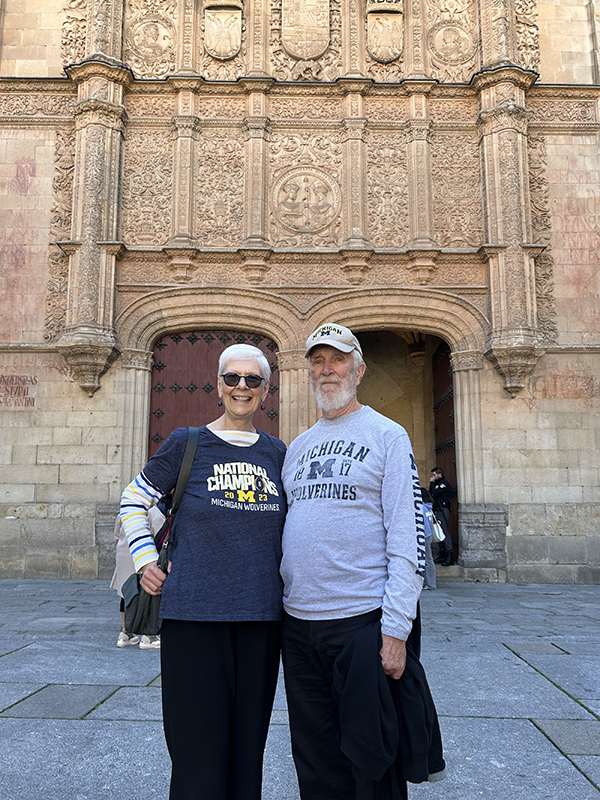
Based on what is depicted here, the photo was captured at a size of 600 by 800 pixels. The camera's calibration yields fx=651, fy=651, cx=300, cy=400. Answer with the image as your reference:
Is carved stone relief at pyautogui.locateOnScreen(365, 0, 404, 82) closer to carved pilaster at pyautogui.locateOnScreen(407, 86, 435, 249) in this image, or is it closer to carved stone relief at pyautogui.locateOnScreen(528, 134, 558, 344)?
carved pilaster at pyautogui.locateOnScreen(407, 86, 435, 249)

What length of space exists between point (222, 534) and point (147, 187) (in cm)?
1000

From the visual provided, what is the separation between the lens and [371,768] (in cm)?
190

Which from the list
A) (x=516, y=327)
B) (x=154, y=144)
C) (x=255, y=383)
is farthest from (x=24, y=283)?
(x=255, y=383)

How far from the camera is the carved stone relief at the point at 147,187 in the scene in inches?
428

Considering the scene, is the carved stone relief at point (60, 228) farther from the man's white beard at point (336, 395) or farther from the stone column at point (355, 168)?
the man's white beard at point (336, 395)

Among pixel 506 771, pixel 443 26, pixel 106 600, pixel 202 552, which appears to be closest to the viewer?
pixel 202 552

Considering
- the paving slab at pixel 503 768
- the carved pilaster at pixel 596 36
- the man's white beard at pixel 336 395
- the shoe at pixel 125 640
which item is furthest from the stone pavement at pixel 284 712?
the carved pilaster at pixel 596 36

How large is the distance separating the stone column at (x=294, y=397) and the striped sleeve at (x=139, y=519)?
26.1 feet

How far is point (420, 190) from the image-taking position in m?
11.0

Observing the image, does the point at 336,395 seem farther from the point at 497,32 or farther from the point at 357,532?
the point at 497,32

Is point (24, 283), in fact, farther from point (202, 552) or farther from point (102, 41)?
point (202, 552)

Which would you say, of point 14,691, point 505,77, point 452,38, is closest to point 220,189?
point 452,38

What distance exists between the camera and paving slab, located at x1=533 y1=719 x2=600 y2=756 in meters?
2.95

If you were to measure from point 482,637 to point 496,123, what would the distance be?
869 cm
